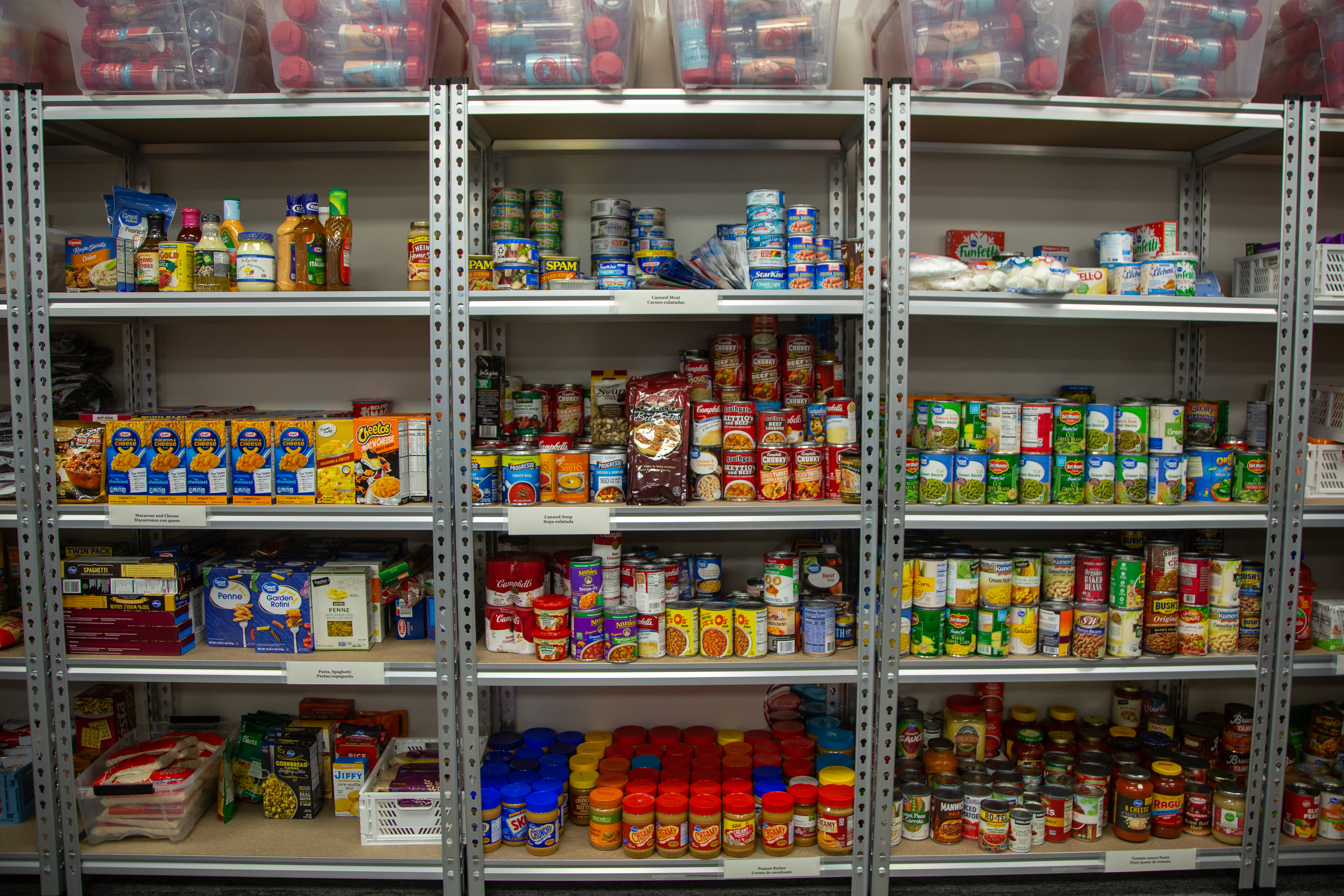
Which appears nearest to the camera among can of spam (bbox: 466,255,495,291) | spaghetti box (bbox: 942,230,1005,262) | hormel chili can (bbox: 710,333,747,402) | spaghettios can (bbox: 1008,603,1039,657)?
can of spam (bbox: 466,255,495,291)

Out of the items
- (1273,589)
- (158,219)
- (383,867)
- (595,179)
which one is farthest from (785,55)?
(383,867)

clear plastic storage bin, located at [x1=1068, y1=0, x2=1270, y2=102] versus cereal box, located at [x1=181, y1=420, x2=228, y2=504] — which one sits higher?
clear plastic storage bin, located at [x1=1068, y1=0, x2=1270, y2=102]

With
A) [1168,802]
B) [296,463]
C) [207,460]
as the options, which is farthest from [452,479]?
[1168,802]

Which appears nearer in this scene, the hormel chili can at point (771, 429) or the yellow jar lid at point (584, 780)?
the hormel chili can at point (771, 429)

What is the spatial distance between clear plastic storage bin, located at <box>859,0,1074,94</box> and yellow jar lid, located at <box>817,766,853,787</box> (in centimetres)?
189

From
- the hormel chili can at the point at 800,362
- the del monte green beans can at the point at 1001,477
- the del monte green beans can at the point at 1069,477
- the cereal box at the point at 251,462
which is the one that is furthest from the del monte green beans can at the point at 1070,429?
the cereal box at the point at 251,462

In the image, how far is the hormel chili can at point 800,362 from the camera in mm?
2309

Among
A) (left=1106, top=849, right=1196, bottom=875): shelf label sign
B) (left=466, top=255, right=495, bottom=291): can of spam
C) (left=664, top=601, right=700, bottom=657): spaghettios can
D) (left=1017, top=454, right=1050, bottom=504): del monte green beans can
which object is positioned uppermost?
(left=466, top=255, right=495, bottom=291): can of spam

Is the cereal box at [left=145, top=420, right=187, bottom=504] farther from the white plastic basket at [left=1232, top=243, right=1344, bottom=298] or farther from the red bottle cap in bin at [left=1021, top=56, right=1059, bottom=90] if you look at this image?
the white plastic basket at [left=1232, top=243, right=1344, bottom=298]

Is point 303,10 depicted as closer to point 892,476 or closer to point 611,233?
point 611,233

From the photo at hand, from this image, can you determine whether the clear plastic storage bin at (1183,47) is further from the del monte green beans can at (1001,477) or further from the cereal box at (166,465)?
the cereal box at (166,465)

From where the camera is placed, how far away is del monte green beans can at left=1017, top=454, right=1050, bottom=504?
2.17m

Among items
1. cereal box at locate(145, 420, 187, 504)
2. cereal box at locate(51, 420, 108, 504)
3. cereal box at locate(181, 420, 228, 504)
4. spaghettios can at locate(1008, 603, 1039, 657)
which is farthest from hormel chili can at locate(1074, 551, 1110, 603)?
cereal box at locate(51, 420, 108, 504)

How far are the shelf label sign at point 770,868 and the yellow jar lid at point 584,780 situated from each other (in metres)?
0.43
